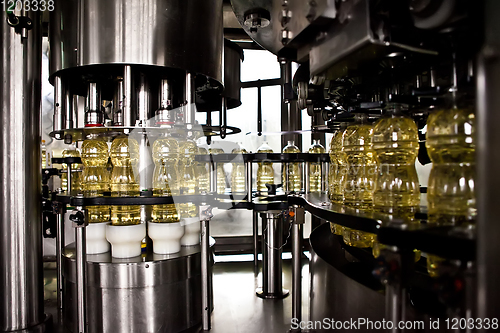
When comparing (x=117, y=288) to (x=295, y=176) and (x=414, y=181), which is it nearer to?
(x=414, y=181)

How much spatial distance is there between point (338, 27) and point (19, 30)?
2.10 m

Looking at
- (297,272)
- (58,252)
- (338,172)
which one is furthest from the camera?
(58,252)

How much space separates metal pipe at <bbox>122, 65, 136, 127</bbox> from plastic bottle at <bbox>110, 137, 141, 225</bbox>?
35 cm

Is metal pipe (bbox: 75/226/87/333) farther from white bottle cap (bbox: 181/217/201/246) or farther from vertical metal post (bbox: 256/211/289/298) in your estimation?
vertical metal post (bbox: 256/211/289/298)

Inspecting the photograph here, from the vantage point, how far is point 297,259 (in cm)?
199

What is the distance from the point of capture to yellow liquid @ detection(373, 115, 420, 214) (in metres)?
1.04

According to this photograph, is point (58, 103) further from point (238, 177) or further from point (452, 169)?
point (452, 169)

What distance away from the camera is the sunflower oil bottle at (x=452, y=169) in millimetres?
825

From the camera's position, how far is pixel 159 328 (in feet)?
6.89

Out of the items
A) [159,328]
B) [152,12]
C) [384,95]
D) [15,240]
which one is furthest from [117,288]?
[384,95]

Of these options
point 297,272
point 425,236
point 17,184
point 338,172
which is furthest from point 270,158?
point 425,236

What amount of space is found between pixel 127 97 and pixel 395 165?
156 centimetres

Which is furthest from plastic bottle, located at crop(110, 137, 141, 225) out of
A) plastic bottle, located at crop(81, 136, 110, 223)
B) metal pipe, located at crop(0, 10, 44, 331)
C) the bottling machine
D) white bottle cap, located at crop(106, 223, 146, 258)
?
metal pipe, located at crop(0, 10, 44, 331)

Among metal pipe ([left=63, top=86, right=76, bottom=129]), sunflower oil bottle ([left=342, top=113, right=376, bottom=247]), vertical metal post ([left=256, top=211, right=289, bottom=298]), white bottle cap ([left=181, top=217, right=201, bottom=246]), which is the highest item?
metal pipe ([left=63, top=86, right=76, bottom=129])
